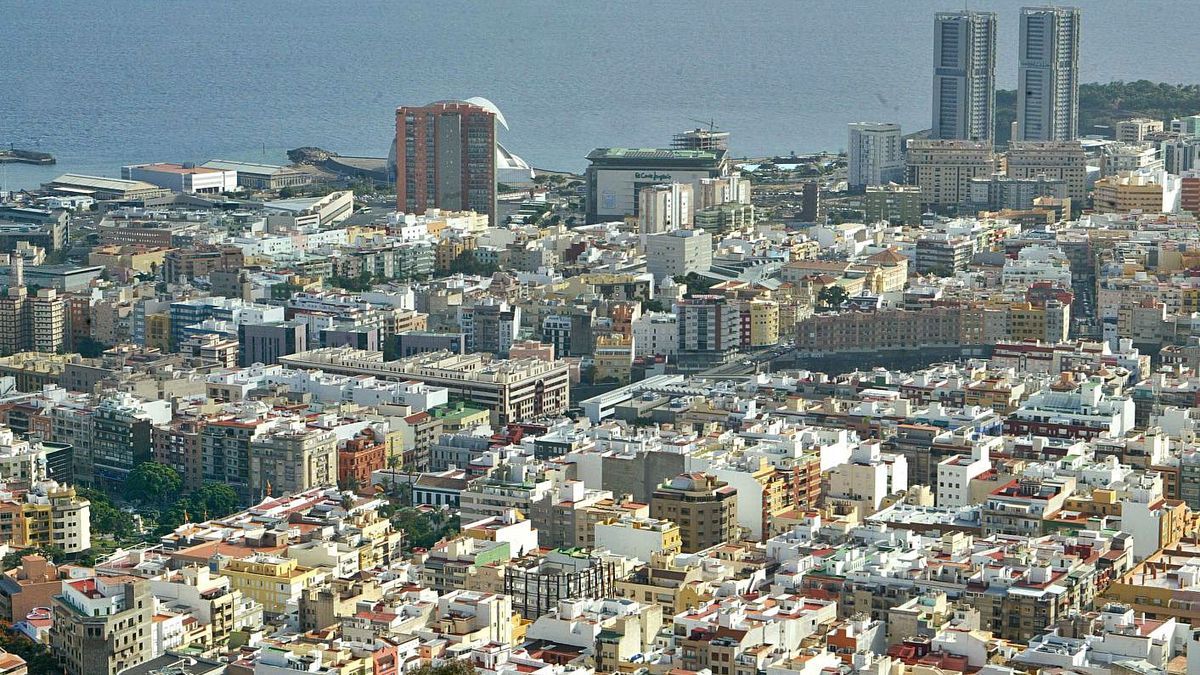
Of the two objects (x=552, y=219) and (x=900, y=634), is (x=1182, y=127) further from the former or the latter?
(x=900, y=634)

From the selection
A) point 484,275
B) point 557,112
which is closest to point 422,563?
point 484,275

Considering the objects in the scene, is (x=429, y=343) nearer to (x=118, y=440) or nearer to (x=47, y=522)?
(x=118, y=440)

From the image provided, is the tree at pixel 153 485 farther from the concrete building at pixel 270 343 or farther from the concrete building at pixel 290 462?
the concrete building at pixel 270 343

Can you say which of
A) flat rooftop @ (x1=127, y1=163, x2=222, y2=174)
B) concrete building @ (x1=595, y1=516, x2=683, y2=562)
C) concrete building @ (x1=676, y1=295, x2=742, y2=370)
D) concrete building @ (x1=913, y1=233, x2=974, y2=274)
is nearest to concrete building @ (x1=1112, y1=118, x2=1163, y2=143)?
concrete building @ (x1=913, y1=233, x2=974, y2=274)

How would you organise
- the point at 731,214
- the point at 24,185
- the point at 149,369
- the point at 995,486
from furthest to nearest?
the point at 24,185 → the point at 731,214 → the point at 149,369 → the point at 995,486

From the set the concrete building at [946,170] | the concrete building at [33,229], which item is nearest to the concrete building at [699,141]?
the concrete building at [946,170]

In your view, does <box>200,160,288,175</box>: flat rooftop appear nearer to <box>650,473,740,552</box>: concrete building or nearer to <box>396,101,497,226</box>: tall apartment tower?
<box>396,101,497,226</box>: tall apartment tower
